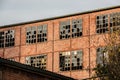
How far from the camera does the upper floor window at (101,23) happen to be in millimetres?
49062

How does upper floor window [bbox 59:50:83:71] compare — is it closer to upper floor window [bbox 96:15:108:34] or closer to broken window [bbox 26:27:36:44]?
upper floor window [bbox 96:15:108:34]

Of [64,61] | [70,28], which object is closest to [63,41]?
[70,28]

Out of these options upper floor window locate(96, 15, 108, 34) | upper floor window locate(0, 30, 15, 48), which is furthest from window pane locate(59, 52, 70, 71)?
upper floor window locate(0, 30, 15, 48)

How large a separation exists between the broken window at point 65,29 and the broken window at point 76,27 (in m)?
0.61

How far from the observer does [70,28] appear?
168ft

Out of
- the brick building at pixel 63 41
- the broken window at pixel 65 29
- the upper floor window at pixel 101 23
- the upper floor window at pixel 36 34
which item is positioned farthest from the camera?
the upper floor window at pixel 36 34

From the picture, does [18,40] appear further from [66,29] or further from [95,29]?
[95,29]

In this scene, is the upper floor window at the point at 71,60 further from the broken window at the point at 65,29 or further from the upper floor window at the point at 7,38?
the upper floor window at the point at 7,38

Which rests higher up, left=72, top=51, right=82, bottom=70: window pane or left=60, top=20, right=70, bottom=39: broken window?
left=60, top=20, right=70, bottom=39: broken window

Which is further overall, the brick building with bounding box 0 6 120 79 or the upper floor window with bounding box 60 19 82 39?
the upper floor window with bounding box 60 19 82 39

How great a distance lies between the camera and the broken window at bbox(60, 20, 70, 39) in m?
Result: 51.0

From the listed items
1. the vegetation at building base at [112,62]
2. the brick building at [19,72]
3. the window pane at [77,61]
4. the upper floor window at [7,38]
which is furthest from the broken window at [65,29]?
the vegetation at building base at [112,62]

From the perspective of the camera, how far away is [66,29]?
5125cm

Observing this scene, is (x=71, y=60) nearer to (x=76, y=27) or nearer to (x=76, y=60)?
(x=76, y=60)
